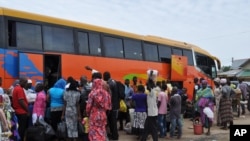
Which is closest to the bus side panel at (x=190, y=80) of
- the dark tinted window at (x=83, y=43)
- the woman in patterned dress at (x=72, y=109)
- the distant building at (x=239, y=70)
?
the dark tinted window at (x=83, y=43)

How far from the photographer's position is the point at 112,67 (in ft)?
45.5

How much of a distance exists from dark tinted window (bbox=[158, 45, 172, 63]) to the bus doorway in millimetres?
6501

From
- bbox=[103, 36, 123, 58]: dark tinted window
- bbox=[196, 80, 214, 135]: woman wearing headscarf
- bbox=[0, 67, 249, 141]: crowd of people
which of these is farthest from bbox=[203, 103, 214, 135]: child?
bbox=[103, 36, 123, 58]: dark tinted window

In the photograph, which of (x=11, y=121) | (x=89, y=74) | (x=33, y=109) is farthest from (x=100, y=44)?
(x=11, y=121)

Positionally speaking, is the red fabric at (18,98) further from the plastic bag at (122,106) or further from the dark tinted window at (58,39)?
the plastic bag at (122,106)

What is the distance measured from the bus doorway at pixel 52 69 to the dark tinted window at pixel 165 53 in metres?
6.50

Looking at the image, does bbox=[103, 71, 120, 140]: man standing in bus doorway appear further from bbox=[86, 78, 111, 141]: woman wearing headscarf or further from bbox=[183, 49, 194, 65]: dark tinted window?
bbox=[183, 49, 194, 65]: dark tinted window

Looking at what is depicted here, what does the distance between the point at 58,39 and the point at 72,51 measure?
0.68m

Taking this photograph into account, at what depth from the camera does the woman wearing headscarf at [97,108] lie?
795cm

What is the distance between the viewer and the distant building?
136ft

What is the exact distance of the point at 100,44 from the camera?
44.1ft

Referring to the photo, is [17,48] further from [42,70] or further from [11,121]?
[11,121]

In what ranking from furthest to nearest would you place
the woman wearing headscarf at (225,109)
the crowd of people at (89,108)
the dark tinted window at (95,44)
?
the woman wearing headscarf at (225,109) → the dark tinted window at (95,44) → the crowd of people at (89,108)

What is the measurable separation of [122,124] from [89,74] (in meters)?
2.10
